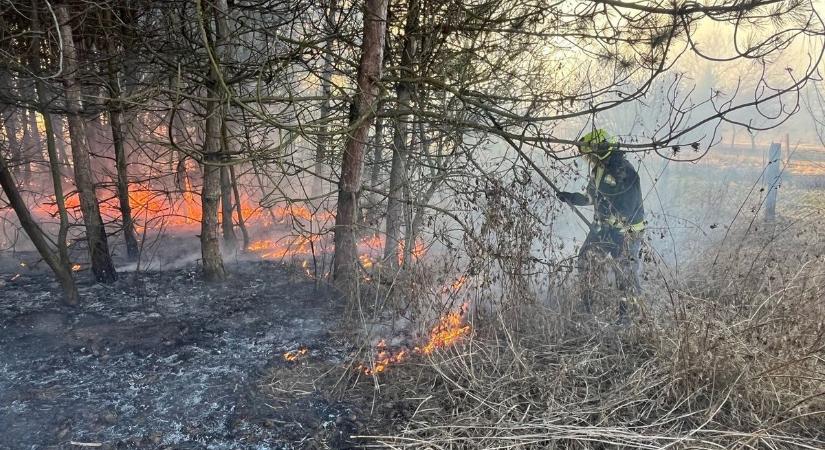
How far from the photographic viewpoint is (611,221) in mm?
5504

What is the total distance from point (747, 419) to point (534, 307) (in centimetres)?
197

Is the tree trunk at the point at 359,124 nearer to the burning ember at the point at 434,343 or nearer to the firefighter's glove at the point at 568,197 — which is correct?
the burning ember at the point at 434,343

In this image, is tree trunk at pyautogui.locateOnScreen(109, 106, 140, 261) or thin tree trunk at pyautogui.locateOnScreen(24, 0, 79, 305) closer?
thin tree trunk at pyautogui.locateOnScreen(24, 0, 79, 305)

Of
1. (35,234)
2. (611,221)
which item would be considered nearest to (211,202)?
(35,234)

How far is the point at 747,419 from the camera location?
3.79 metres

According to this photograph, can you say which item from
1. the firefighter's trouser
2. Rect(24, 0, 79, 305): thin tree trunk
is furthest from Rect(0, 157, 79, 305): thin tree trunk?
the firefighter's trouser

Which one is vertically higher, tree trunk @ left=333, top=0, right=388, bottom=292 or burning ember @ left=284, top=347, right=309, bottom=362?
tree trunk @ left=333, top=0, right=388, bottom=292

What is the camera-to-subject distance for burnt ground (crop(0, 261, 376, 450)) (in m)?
3.89

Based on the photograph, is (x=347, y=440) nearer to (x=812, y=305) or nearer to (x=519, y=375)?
(x=519, y=375)

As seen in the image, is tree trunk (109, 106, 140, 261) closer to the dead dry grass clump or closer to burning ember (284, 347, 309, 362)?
burning ember (284, 347, 309, 362)

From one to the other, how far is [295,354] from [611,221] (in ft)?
11.9

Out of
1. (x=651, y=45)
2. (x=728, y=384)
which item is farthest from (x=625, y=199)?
(x=728, y=384)

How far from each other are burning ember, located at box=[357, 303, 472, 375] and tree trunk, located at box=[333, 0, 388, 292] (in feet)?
2.27

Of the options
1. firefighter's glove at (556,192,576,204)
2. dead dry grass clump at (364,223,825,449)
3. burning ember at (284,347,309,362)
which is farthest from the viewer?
firefighter's glove at (556,192,576,204)
